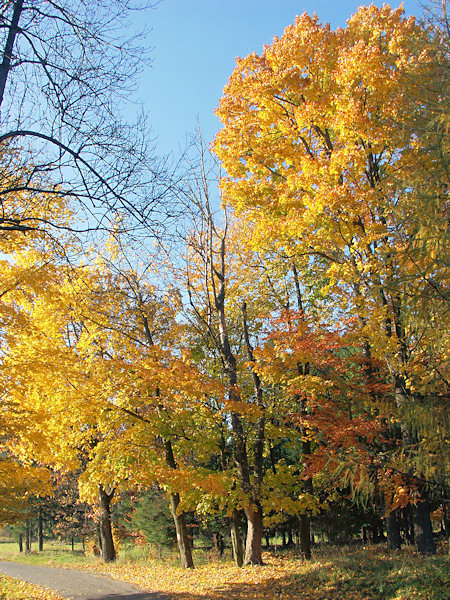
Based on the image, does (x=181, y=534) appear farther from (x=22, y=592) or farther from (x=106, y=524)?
(x=106, y=524)

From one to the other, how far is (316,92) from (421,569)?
9.62 metres

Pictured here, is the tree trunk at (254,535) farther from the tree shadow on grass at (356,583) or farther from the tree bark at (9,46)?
the tree bark at (9,46)

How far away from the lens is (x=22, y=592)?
11.4 metres

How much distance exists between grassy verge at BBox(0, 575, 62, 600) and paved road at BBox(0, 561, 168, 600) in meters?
0.35

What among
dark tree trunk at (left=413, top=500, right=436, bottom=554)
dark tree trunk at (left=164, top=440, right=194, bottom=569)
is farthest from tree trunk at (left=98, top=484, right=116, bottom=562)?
dark tree trunk at (left=413, top=500, right=436, bottom=554)

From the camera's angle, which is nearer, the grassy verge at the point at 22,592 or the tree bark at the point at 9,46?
the tree bark at the point at 9,46

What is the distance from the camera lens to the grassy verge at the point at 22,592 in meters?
10.3

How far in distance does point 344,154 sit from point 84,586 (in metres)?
13.1

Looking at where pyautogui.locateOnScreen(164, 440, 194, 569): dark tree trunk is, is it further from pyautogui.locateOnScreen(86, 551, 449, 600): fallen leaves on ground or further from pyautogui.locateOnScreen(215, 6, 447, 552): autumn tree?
pyautogui.locateOnScreen(215, 6, 447, 552): autumn tree

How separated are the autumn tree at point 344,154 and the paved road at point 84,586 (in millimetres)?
6953

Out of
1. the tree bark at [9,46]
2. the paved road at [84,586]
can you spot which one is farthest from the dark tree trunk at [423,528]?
the tree bark at [9,46]

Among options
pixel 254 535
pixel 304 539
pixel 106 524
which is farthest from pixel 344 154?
pixel 106 524

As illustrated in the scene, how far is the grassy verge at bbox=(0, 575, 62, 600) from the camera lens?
33.9ft

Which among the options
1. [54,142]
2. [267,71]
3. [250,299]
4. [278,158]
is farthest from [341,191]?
[250,299]
